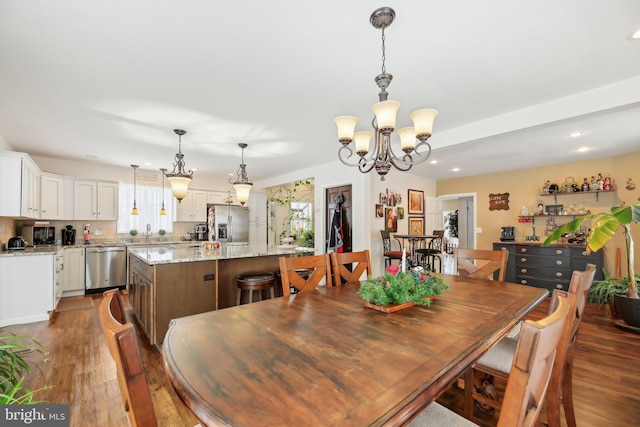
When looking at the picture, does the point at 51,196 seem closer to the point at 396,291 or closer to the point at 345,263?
the point at 345,263

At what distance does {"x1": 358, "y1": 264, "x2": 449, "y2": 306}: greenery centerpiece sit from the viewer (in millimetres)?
1478

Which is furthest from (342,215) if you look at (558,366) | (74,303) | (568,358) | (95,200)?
(95,200)

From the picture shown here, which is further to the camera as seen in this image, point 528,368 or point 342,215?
point 342,215

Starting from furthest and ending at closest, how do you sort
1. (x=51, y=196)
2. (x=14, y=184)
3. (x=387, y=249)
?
(x=387, y=249) → (x=51, y=196) → (x=14, y=184)

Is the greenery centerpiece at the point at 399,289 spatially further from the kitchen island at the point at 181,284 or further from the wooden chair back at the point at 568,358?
the kitchen island at the point at 181,284

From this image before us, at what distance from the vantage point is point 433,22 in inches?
66.4

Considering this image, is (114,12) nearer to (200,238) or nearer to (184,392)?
(184,392)

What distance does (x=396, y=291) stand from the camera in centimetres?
150

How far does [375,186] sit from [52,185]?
5833 millimetres

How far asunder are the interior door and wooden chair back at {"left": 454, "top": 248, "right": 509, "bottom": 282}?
2.71m

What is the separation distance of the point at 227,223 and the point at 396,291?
594cm

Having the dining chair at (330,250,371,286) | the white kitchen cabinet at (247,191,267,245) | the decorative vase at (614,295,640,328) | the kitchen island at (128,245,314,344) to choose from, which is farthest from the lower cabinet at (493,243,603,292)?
the white kitchen cabinet at (247,191,267,245)

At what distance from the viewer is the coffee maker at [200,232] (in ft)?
22.1

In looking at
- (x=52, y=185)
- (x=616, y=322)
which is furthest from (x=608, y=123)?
(x=52, y=185)
